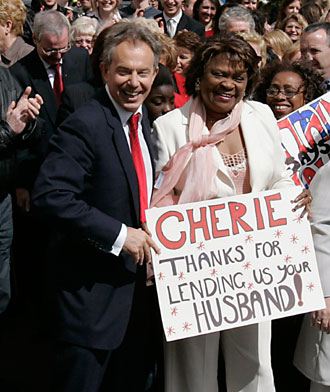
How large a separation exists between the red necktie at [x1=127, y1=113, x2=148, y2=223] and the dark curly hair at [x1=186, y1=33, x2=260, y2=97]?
55cm

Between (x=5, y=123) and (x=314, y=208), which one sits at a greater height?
(x=5, y=123)

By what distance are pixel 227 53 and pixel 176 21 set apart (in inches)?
173

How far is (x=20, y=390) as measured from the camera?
3801 millimetres

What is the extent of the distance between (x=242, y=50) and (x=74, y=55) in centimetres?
190

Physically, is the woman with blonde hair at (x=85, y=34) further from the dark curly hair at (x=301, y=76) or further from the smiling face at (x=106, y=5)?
the dark curly hair at (x=301, y=76)

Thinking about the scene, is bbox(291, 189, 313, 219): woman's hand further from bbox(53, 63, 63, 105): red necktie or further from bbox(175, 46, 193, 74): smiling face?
bbox(175, 46, 193, 74): smiling face

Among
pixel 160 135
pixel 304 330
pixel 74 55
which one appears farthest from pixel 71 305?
pixel 74 55

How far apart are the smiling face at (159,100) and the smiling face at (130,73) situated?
117 cm

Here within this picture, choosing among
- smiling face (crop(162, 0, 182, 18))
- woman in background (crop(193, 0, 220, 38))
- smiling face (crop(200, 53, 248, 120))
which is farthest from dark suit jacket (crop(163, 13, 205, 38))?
smiling face (crop(200, 53, 248, 120))

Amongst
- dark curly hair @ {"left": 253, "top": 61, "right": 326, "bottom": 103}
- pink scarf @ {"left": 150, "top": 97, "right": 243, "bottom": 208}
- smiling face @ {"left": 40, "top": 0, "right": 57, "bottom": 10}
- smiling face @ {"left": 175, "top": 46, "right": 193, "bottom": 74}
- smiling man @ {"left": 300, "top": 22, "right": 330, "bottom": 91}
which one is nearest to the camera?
pink scarf @ {"left": 150, "top": 97, "right": 243, "bottom": 208}

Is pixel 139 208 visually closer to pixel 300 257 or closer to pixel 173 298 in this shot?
pixel 173 298

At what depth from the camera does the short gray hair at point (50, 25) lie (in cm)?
418

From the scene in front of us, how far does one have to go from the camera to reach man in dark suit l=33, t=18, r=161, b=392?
2.49m

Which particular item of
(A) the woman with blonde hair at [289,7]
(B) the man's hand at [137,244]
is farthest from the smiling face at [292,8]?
(B) the man's hand at [137,244]
